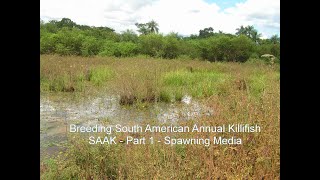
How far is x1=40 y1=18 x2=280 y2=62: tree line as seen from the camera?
19.4ft

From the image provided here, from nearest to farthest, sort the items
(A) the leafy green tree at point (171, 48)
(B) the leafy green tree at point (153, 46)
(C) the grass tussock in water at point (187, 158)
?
(C) the grass tussock in water at point (187, 158), (B) the leafy green tree at point (153, 46), (A) the leafy green tree at point (171, 48)

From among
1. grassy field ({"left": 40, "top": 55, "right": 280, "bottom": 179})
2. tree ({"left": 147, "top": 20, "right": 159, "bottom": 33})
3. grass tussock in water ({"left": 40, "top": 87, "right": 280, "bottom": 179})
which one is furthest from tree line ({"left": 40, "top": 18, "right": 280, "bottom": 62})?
grass tussock in water ({"left": 40, "top": 87, "right": 280, "bottom": 179})

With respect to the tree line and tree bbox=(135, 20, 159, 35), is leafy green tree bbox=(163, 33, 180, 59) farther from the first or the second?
tree bbox=(135, 20, 159, 35)

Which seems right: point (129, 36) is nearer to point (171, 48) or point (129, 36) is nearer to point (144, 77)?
point (144, 77)

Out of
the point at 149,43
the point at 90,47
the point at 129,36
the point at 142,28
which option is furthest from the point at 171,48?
the point at 142,28

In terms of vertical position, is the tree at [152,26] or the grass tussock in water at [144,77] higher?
the tree at [152,26]

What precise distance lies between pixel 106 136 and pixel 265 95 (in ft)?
7.13

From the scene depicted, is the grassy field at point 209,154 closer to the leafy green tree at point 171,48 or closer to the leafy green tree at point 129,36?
the leafy green tree at point 129,36

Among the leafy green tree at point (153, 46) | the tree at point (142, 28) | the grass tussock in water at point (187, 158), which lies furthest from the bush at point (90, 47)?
the grass tussock in water at point (187, 158)

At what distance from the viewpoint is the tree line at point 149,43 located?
5902mm

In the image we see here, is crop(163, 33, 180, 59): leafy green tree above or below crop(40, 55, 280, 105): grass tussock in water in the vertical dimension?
above

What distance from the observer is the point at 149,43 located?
22.9 ft
